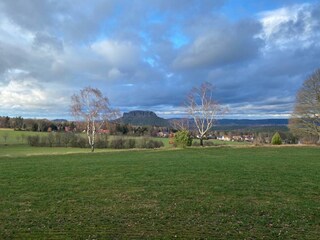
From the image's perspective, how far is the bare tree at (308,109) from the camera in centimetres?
4666

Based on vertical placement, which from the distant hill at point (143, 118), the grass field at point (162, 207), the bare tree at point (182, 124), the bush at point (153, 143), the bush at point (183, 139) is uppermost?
the distant hill at point (143, 118)

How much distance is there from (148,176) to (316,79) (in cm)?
4017

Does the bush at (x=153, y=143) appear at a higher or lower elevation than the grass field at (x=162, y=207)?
higher

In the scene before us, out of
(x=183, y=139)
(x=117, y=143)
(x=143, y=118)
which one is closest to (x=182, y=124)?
(x=183, y=139)

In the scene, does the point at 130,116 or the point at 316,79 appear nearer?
the point at 316,79

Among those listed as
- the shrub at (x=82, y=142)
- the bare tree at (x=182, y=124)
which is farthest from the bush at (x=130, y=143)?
the bare tree at (x=182, y=124)

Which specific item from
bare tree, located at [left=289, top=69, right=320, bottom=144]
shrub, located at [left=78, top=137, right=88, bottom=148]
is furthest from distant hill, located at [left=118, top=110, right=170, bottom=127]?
bare tree, located at [left=289, top=69, right=320, bottom=144]

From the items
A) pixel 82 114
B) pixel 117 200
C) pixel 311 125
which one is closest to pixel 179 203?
pixel 117 200

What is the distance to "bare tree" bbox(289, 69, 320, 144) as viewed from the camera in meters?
46.7

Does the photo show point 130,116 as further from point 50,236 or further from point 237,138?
point 50,236

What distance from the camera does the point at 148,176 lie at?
14.9 meters

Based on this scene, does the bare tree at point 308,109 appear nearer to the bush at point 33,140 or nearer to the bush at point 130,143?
the bush at point 130,143

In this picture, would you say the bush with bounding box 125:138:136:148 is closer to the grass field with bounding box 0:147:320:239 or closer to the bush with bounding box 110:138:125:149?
the bush with bounding box 110:138:125:149

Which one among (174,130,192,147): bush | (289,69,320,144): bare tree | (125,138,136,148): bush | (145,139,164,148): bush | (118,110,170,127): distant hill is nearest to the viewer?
(174,130,192,147): bush
